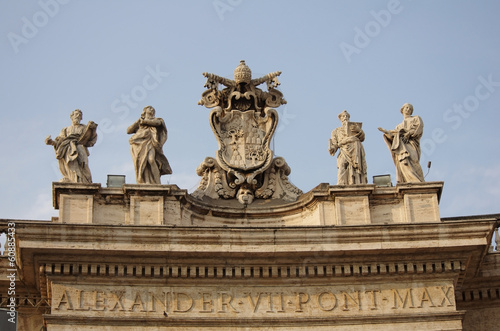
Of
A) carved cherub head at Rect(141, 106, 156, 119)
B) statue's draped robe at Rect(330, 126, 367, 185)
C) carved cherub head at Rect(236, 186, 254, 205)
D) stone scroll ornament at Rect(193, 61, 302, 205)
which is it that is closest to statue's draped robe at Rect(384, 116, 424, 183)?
statue's draped robe at Rect(330, 126, 367, 185)

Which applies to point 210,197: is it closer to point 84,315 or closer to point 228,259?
point 228,259

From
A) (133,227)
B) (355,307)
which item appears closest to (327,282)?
(355,307)

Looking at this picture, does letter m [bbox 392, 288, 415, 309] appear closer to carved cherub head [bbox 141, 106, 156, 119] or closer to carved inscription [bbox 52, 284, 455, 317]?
carved inscription [bbox 52, 284, 455, 317]

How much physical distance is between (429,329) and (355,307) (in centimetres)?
145

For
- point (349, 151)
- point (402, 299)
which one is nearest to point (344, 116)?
point (349, 151)

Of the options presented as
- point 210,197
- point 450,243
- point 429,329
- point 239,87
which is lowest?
point 429,329

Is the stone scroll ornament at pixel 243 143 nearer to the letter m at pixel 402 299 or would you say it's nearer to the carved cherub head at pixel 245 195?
the carved cherub head at pixel 245 195

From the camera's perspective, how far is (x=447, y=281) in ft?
84.9

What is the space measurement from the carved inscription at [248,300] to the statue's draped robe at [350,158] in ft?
8.55

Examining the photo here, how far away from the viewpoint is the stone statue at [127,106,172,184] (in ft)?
88.9

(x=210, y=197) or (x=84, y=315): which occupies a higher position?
(x=210, y=197)

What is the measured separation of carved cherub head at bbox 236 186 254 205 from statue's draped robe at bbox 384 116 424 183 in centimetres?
304

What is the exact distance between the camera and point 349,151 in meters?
27.7

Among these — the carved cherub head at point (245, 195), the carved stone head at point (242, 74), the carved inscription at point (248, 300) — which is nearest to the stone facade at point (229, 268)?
the carved inscription at point (248, 300)
